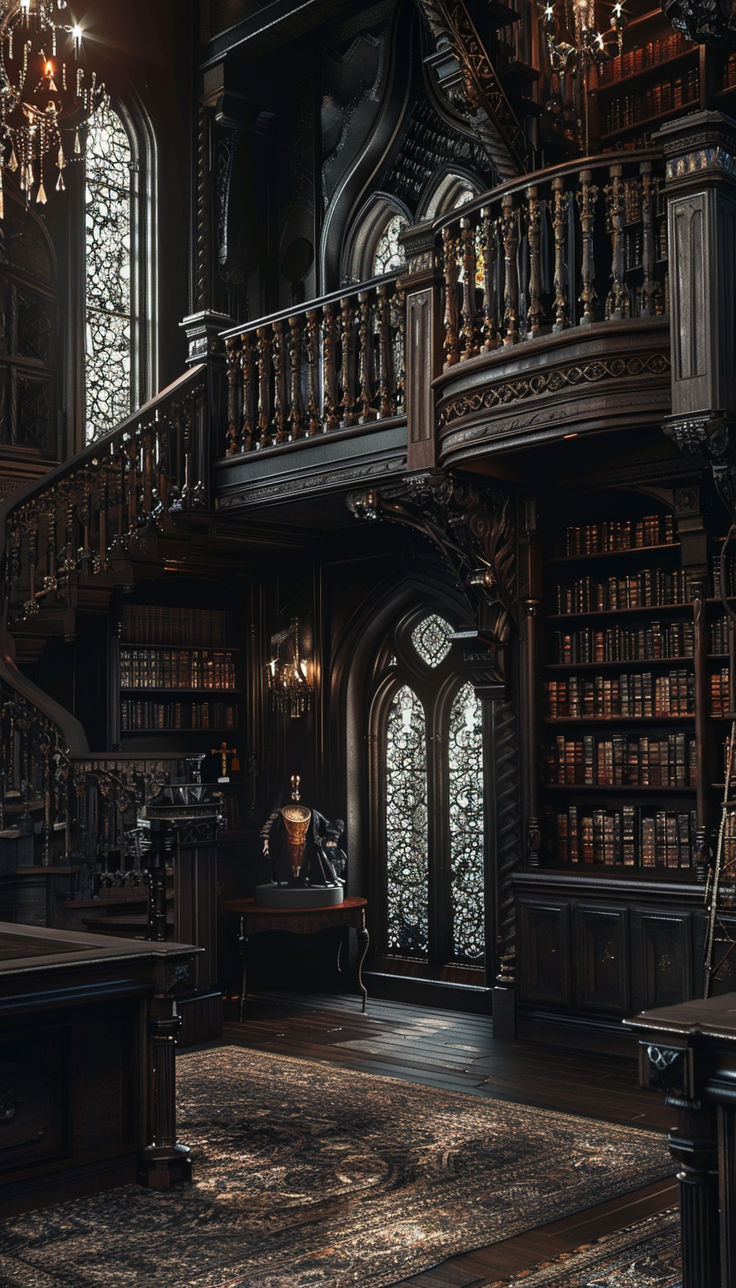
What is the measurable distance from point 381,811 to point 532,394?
3991 millimetres

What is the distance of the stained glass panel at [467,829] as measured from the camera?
907cm

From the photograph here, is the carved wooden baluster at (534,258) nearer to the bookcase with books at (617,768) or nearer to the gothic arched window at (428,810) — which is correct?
the bookcase with books at (617,768)

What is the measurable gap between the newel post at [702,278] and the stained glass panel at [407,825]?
154 inches

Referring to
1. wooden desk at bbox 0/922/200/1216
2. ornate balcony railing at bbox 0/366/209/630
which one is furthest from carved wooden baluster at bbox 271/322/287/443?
wooden desk at bbox 0/922/200/1216

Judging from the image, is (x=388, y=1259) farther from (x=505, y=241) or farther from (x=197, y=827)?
(x=505, y=241)

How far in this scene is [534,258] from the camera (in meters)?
6.68

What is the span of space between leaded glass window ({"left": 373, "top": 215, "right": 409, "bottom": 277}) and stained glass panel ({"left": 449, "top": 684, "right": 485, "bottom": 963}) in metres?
3.22

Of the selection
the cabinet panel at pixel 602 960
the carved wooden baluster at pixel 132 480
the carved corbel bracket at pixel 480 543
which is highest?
the carved wooden baluster at pixel 132 480

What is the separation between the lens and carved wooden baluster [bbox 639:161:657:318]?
6324 millimetres

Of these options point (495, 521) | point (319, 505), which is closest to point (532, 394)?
point (495, 521)

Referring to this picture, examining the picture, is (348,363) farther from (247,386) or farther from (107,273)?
(107,273)

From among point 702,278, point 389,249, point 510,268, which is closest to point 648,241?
point 702,278

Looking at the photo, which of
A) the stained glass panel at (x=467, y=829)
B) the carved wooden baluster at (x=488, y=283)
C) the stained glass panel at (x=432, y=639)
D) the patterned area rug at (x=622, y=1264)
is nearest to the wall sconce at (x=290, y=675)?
the stained glass panel at (x=432, y=639)

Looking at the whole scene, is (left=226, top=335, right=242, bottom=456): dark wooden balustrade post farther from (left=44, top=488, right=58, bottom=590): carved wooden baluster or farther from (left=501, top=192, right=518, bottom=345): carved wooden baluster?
(left=501, top=192, right=518, bottom=345): carved wooden baluster
